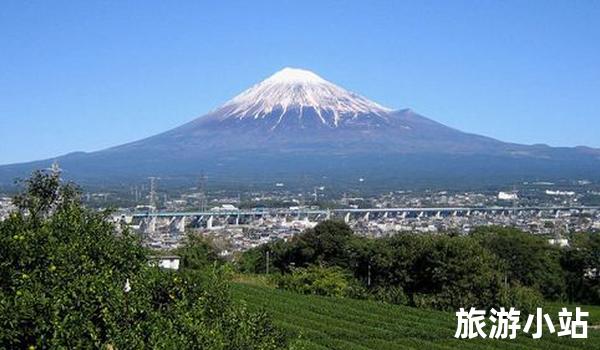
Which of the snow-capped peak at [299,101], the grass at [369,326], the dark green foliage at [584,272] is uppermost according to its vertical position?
the snow-capped peak at [299,101]

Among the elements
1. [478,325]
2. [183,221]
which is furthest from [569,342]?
[183,221]

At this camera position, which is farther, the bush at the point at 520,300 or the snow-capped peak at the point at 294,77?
the snow-capped peak at the point at 294,77

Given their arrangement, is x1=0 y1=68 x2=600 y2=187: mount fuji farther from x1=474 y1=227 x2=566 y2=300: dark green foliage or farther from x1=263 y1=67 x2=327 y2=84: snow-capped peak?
x1=474 y1=227 x2=566 y2=300: dark green foliage

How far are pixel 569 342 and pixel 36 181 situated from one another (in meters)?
11.9

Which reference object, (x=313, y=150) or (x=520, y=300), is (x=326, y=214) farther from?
(x=313, y=150)

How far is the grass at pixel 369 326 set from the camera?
1747 centimetres

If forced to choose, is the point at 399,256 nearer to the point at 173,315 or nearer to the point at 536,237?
the point at 536,237

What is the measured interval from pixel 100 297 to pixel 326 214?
71.9 m

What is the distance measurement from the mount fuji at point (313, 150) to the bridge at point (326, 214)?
129 feet

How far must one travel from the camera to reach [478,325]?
1820cm

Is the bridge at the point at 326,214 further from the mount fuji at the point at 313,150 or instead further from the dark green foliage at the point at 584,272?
the mount fuji at the point at 313,150

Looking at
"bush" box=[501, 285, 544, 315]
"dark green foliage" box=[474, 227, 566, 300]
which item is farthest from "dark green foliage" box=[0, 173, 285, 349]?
"dark green foliage" box=[474, 227, 566, 300]

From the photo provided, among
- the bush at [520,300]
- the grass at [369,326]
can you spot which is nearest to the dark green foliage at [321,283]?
the grass at [369,326]

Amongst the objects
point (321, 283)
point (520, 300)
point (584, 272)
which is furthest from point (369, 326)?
point (584, 272)
